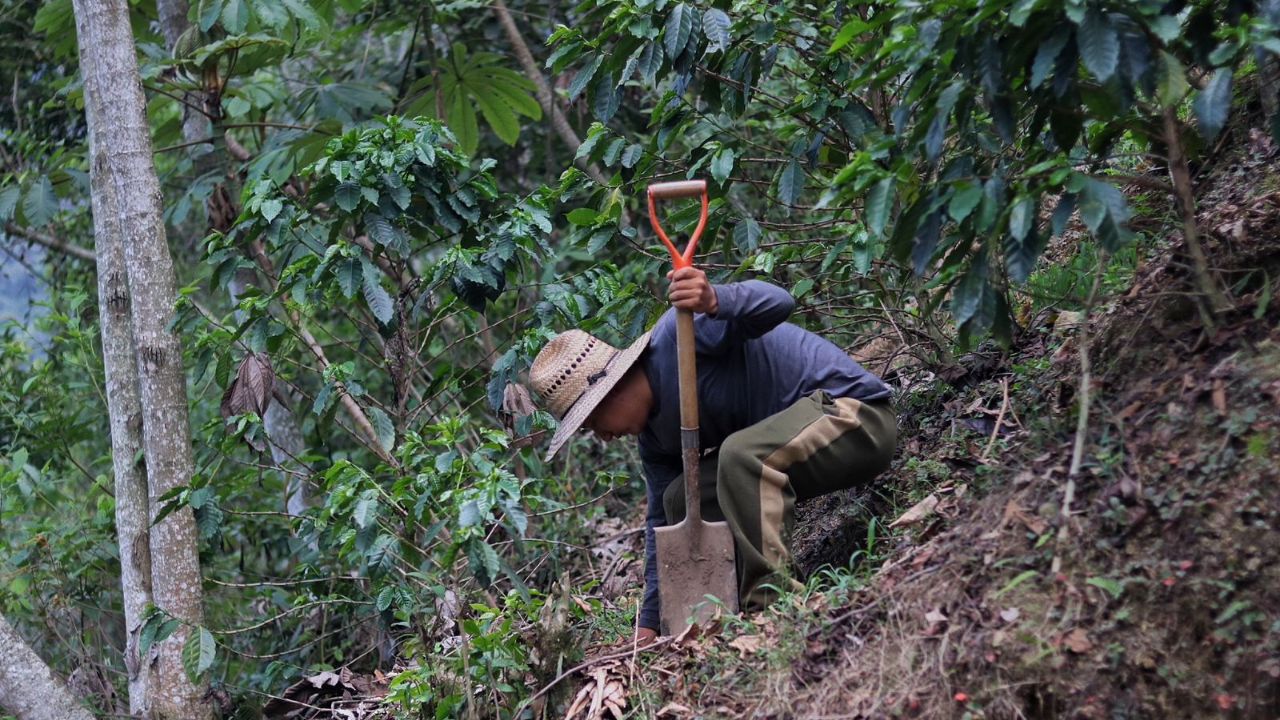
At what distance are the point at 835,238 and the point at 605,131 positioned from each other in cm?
116

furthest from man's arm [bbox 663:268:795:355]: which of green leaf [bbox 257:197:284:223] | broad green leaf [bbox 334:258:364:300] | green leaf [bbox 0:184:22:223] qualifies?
green leaf [bbox 0:184:22:223]

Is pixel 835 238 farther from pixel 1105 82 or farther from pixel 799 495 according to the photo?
pixel 1105 82

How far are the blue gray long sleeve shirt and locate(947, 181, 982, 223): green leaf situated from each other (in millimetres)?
945

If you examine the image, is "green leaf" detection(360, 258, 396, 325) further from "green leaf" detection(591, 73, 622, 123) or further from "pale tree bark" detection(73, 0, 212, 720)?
"green leaf" detection(591, 73, 622, 123)

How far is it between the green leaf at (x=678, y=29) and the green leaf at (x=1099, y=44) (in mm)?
1528

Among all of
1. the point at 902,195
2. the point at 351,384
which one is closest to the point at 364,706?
the point at 351,384

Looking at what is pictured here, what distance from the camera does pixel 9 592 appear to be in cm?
612

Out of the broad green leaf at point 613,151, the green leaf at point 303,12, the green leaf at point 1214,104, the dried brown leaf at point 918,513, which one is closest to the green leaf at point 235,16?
the green leaf at point 303,12

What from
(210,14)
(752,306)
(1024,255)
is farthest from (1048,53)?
(210,14)

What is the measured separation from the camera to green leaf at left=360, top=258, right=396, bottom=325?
455 centimetres

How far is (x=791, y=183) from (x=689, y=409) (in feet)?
3.79

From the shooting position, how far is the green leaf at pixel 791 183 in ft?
14.9

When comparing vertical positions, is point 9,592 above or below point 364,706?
below

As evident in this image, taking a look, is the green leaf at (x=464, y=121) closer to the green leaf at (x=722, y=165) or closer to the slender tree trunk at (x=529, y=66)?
the slender tree trunk at (x=529, y=66)
